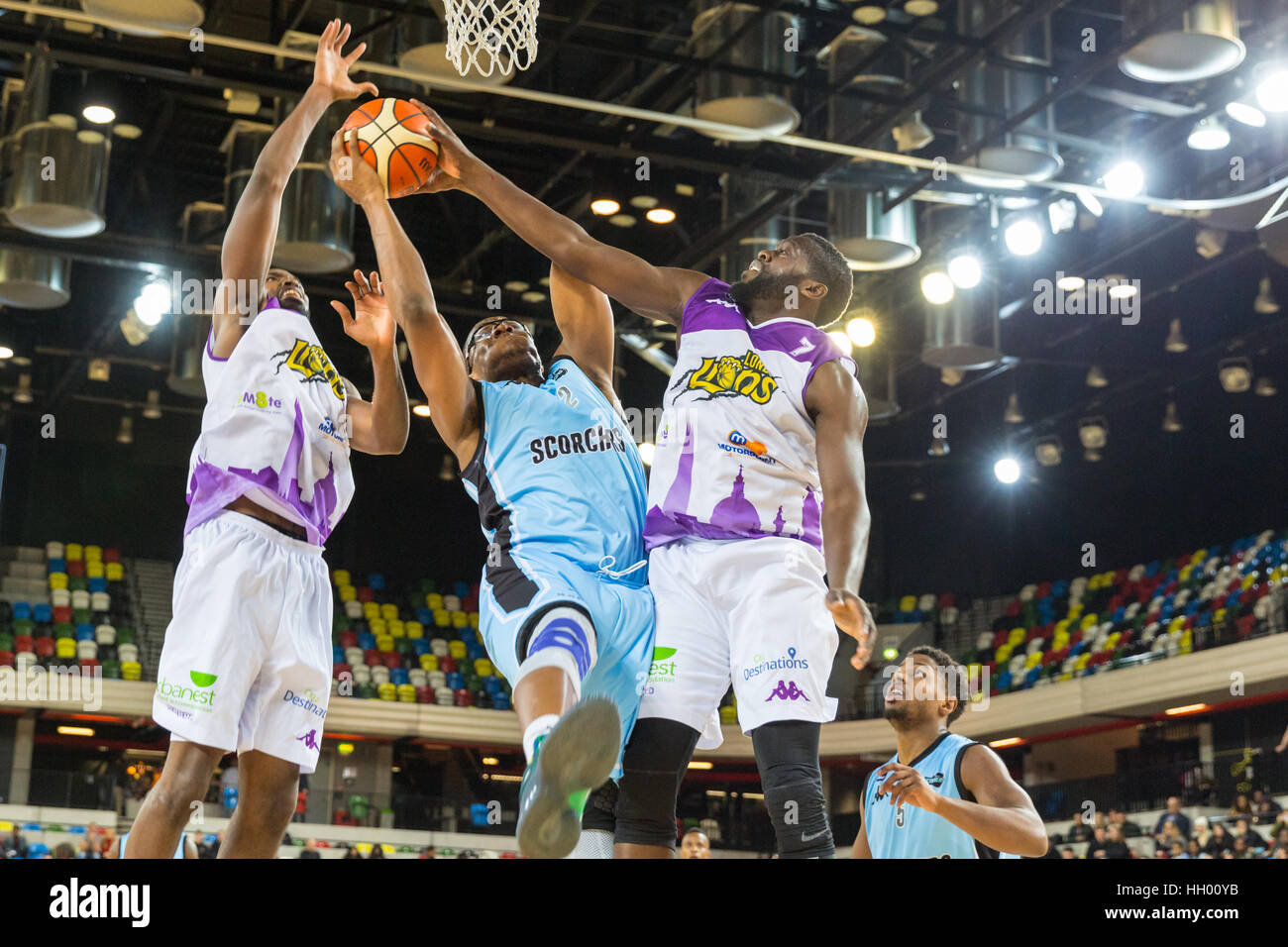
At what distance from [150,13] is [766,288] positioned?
23.5 ft

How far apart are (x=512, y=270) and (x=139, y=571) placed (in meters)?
10.1

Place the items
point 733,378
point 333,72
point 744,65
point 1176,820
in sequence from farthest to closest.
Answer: point 1176,820, point 744,65, point 333,72, point 733,378

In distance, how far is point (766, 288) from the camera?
448 centimetres

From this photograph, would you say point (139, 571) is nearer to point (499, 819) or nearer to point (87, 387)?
point (87, 387)

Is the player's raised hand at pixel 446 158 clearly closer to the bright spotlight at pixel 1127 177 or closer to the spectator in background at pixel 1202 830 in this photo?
the bright spotlight at pixel 1127 177

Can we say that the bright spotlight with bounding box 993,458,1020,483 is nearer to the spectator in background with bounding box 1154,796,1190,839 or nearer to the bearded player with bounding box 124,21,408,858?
the spectator in background with bounding box 1154,796,1190,839

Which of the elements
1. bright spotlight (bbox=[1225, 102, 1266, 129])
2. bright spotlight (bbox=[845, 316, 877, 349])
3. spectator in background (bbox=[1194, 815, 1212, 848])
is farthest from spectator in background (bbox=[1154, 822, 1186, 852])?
bright spotlight (bbox=[1225, 102, 1266, 129])

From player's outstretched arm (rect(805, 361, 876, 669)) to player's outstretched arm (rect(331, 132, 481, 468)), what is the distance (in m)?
0.98

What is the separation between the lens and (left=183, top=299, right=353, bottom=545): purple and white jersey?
4.37 m

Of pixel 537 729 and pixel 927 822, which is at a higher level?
pixel 537 729

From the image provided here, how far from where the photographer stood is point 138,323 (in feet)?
56.8

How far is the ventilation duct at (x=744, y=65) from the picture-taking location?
11.5m

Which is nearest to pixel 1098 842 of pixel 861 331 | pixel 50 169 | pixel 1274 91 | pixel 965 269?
pixel 861 331

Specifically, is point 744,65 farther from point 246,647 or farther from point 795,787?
point 795,787
